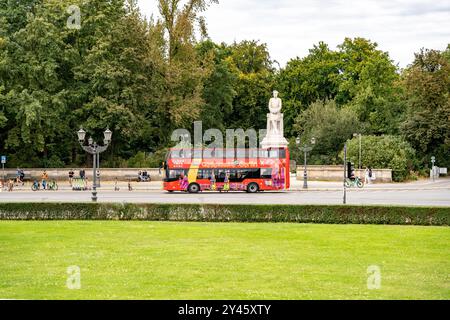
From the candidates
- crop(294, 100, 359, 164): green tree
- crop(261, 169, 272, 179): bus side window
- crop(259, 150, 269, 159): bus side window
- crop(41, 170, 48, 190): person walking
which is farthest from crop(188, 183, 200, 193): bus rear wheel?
crop(294, 100, 359, 164): green tree

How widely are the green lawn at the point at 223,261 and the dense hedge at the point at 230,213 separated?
1794 millimetres

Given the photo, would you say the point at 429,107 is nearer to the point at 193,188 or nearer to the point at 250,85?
the point at 250,85

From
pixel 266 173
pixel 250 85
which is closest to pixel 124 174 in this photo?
pixel 266 173

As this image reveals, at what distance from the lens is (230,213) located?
1247 inches

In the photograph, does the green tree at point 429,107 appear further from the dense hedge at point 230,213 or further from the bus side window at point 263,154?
the dense hedge at point 230,213

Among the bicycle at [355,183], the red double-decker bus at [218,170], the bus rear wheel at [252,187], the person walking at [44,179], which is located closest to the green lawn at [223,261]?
the red double-decker bus at [218,170]

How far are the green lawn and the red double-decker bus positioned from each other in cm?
2373

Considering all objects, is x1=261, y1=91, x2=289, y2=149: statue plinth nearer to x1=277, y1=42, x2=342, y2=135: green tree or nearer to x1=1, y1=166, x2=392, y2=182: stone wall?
x1=1, y1=166, x2=392, y2=182: stone wall

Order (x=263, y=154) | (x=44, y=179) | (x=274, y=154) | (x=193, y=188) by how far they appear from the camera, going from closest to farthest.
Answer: (x=193, y=188) → (x=263, y=154) → (x=274, y=154) → (x=44, y=179)

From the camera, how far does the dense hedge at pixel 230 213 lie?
30156mm

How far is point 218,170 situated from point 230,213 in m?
21.2

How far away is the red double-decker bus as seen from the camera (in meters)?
52.6

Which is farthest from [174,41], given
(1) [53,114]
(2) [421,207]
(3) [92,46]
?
(2) [421,207]

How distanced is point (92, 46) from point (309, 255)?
2020 inches
